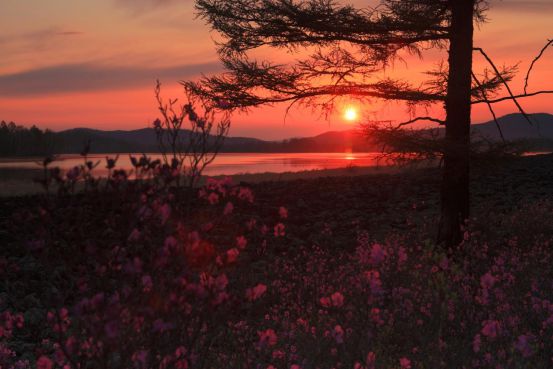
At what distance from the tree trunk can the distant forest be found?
95149 mm

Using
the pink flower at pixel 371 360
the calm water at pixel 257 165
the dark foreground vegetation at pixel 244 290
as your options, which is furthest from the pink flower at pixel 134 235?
the calm water at pixel 257 165

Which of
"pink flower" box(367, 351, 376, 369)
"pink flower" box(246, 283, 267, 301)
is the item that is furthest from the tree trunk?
"pink flower" box(246, 283, 267, 301)

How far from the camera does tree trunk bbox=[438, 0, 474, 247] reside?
10219mm

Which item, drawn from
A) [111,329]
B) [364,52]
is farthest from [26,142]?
[111,329]

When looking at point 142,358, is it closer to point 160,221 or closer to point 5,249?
point 160,221

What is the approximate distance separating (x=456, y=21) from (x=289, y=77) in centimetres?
324

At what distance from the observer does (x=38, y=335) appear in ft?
25.6

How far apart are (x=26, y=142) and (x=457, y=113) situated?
353 feet

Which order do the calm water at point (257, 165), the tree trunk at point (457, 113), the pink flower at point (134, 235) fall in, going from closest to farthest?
the pink flower at point (134, 235)
the tree trunk at point (457, 113)
the calm water at point (257, 165)

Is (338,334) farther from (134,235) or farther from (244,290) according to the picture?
(244,290)

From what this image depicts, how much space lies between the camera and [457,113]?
10.2m

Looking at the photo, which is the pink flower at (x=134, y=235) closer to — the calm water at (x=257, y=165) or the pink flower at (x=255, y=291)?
the pink flower at (x=255, y=291)

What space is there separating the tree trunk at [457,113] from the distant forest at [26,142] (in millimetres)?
95149

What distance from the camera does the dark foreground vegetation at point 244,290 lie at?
10.8 ft
